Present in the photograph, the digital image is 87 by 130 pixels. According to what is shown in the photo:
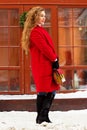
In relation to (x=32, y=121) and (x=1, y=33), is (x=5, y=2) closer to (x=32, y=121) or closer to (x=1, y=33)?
(x=1, y=33)

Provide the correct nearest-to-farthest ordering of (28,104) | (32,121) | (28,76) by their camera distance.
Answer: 1. (32,121)
2. (28,104)
3. (28,76)

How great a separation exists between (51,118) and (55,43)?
2051 mm

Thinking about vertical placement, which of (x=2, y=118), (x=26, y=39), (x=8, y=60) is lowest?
(x=2, y=118)

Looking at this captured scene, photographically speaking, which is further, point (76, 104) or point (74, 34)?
point (74, 34)

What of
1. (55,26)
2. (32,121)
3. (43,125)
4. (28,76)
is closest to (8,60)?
(28,76)

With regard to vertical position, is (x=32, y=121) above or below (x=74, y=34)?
below

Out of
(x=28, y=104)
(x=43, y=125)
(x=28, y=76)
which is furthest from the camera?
(x=28, y=76)

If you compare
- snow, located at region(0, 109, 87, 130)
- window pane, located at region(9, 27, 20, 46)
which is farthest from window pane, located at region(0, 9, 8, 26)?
snow, located at region(0, 109, 87, 130)

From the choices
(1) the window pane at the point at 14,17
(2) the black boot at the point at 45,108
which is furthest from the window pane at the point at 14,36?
(2) the black boot at the point at 45,108

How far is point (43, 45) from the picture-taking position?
584 cm

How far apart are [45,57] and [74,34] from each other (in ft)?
8.99

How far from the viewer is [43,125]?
5809 mm

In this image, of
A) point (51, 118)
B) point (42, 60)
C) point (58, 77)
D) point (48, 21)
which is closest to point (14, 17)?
point (48, 21)

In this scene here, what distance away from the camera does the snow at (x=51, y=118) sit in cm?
573
